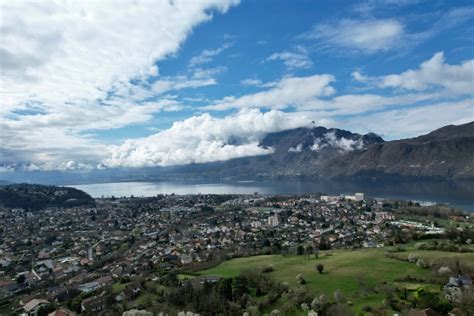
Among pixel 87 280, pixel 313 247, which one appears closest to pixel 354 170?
pixel 313 247

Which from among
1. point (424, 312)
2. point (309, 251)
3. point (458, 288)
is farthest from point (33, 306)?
point (458, 288)

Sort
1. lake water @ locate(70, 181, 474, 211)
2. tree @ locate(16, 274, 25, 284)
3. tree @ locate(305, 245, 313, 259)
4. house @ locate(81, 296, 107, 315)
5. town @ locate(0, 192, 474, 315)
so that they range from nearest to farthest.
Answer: house @ locate(81, 296, 107, 315) < town @ locate(0, 192, 474, 315) < tree @ locate(16, 274, 25, 284) < tree @ locate(305, 245, 313, 259) < lake water @ locate(70, 181, 474, 211)

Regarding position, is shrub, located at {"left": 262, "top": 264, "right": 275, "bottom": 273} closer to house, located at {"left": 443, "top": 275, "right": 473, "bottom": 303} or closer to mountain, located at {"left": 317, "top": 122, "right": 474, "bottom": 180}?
house, located at {"left": 443, "top": 275, "right": 473, "bottom": 303}

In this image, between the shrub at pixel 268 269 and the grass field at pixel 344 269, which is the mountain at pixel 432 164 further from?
the shrub at pixel 268 269

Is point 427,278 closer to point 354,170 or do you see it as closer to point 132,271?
point 132,271

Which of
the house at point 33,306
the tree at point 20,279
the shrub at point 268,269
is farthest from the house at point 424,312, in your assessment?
the tree at point 20,279

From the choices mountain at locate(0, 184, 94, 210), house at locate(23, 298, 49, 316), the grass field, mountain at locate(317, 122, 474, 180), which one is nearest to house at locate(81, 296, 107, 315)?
house at locate(23, 298, 49, 316)

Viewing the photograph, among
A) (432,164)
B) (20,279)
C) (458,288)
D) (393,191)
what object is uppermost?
(432,164)

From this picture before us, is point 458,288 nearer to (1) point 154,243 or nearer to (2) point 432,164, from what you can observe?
(1) point 154,243
